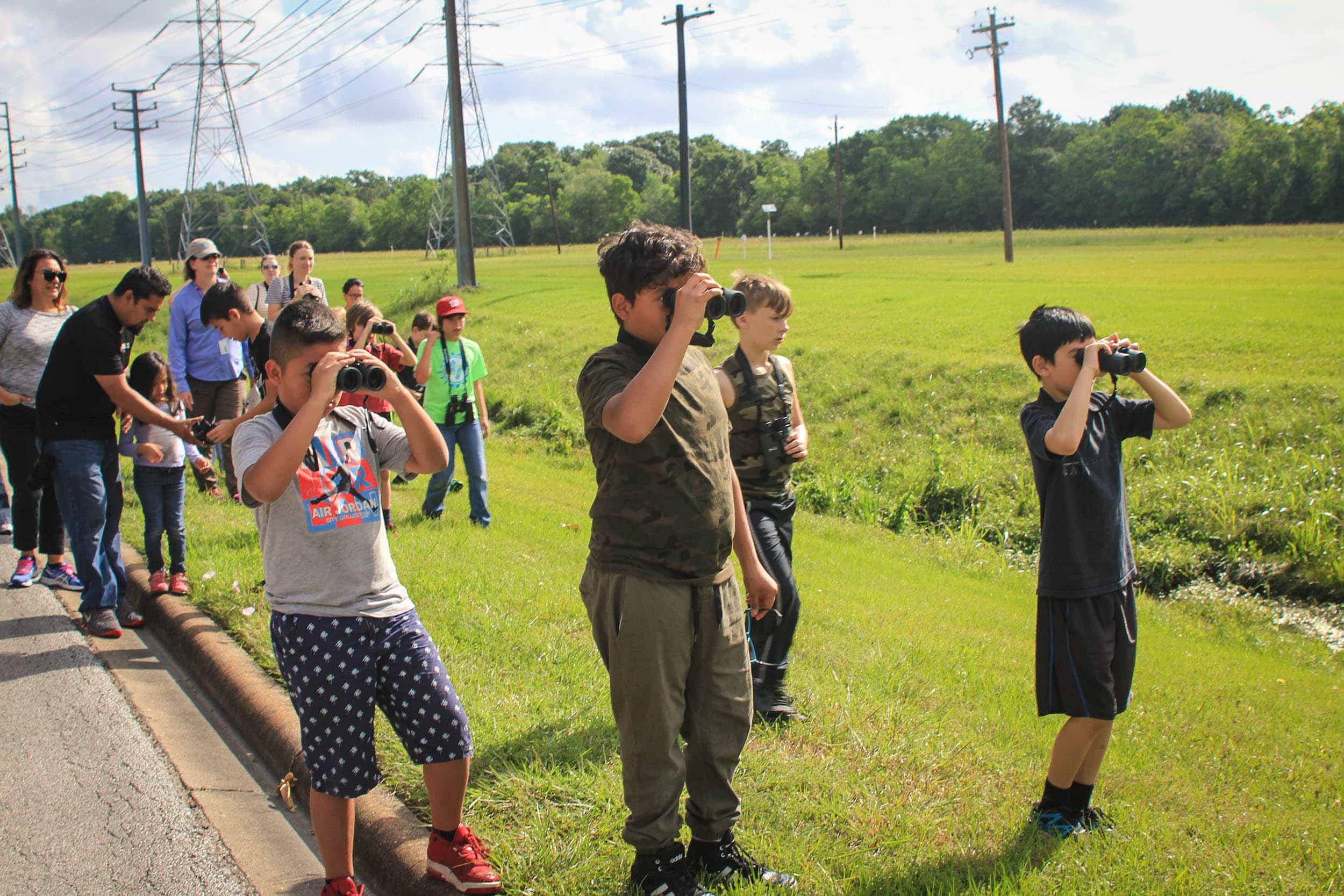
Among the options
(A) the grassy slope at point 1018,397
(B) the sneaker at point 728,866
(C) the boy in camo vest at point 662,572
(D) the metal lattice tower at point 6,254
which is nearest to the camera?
(C) the boy in camo vest at point 662,572

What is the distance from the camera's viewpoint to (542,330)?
70.3 feet

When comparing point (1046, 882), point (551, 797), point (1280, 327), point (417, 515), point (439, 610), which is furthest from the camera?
point (1280, 327)

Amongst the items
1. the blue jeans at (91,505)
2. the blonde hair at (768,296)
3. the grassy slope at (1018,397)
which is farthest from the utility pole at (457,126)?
the blonde hair at (768,296)

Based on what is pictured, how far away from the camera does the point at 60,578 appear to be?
714 centimetres

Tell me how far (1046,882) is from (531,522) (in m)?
6.06

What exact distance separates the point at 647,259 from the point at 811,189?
98.3 meters

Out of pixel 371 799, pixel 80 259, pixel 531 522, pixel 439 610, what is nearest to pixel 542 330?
pixel 531 522

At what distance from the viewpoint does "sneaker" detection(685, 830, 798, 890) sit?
3.11m

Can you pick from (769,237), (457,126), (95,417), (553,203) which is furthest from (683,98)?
(553,203)

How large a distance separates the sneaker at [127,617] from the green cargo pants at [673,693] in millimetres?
4577

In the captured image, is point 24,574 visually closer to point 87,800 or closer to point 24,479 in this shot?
point 24,479

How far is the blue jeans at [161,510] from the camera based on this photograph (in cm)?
657

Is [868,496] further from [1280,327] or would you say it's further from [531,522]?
[1280,327]

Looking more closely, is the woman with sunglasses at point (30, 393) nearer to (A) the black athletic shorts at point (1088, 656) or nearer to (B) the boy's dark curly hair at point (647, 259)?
(B) the boy's dark curly hair at point (647, 259)
